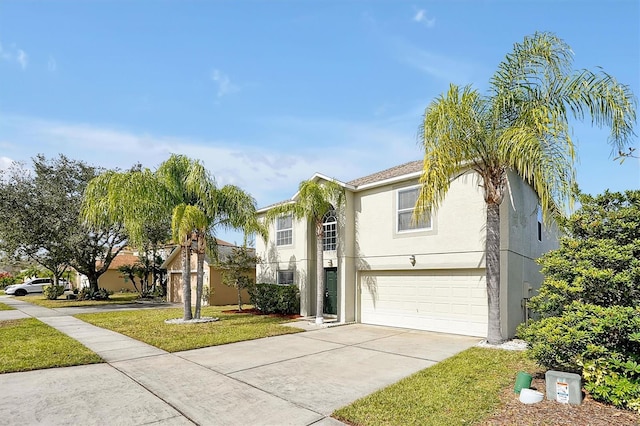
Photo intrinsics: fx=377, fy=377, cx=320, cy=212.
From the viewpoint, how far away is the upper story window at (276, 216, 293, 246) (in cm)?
1772

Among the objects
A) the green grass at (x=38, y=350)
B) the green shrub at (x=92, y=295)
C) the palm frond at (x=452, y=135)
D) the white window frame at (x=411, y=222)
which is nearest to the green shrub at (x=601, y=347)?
the palm frond at (x=452, y=135)

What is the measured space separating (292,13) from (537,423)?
10205mm

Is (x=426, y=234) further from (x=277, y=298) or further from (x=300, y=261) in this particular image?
(x=277, y=298)

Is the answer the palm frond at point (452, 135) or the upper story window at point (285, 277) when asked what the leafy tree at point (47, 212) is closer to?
the upper story window at point (285, 277)

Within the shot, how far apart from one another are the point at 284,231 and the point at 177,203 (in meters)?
5.31

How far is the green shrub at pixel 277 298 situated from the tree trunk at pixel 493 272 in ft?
29.1

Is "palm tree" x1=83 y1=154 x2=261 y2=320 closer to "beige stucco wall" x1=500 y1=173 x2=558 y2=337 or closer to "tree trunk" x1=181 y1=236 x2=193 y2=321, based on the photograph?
"tree trunk" x1=181 y1=236 x2=193 y2=321

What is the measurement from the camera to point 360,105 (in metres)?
13.5

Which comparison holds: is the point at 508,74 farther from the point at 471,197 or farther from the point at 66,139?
the point at 66,139

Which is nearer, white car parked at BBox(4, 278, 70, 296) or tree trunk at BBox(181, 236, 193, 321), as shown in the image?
tree trunk at BBox(181, 236, 193, 321)

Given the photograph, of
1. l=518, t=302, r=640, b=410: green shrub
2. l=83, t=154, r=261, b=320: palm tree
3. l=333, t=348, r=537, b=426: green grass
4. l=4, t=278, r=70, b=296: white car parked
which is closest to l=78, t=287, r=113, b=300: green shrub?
Result: l=4, t=278, r=70, b=296: white car parked

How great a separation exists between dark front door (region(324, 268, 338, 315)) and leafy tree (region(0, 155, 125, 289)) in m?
15.9

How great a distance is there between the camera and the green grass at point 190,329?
10.9 m

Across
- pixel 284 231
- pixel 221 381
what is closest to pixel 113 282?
pixel 284 231
